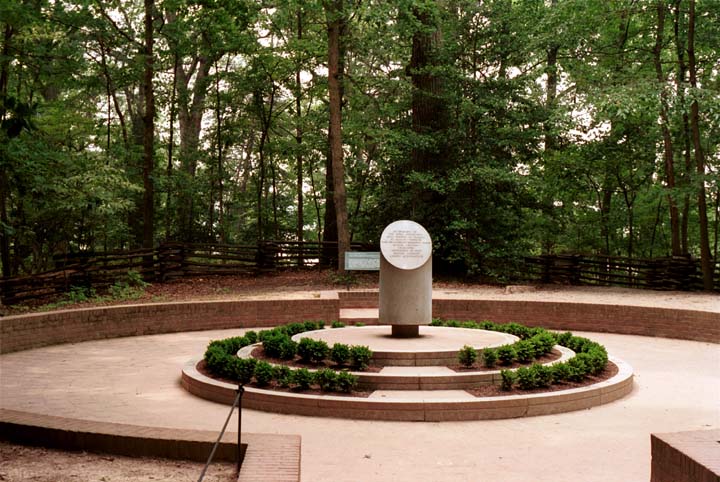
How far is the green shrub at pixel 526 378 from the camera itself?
8023mm

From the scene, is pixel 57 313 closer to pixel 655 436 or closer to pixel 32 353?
pixel 32 353

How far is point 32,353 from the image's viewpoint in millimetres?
11781

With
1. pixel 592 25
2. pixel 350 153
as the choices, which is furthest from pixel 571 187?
pixel 350 153

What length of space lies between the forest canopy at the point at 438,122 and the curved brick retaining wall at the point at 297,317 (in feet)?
13.0

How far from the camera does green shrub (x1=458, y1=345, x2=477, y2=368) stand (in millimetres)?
8766

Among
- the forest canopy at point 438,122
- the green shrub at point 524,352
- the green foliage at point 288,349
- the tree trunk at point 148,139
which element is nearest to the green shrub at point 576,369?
the green shrub at point 524,352

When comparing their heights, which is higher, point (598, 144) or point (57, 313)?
point (598, 144)

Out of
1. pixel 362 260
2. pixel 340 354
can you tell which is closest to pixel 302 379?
pixel 340 354

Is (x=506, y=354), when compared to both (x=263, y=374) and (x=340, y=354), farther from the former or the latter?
(x=263, y=374)

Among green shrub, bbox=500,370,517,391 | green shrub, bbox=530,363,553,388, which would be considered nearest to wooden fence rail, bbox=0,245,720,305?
green shrub, bbox=500,370,517,391

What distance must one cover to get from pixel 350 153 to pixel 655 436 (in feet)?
72.3

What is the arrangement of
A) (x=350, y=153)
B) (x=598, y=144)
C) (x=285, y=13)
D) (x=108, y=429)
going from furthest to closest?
(x=350, y=153)
(x=285, y=13)
(x=598, y=144)
(x=108, y=429)

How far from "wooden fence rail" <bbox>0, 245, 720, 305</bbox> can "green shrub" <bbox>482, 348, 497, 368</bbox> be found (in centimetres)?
1131

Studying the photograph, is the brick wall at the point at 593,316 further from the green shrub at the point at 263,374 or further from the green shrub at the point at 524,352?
the green shrub at the point at 263,374
